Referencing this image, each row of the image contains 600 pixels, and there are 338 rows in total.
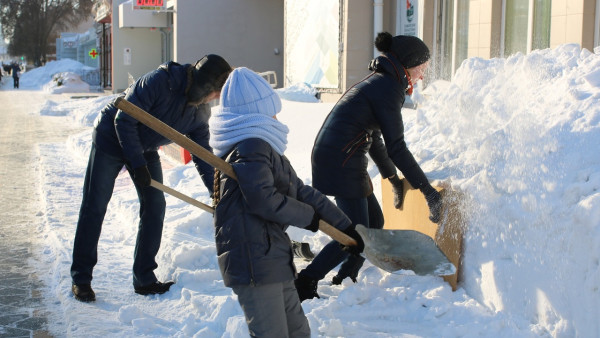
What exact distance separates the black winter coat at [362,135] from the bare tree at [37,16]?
70.6m

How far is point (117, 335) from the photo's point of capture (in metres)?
3.87

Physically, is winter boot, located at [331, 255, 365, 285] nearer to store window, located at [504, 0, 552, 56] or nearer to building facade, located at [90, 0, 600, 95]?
building facade, located at [90, 0, 600, 95]

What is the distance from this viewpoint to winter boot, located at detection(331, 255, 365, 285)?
4363mm

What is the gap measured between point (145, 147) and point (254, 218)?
6.04ft

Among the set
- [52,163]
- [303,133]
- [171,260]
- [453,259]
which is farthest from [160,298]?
[52,163]

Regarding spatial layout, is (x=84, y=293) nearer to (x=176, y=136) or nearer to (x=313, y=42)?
(x=176, y=136)

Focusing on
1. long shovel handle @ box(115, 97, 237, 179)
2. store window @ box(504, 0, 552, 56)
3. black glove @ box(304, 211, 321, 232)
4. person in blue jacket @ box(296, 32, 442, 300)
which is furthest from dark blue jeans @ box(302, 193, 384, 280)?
store window @ box(504, 0, 552, 56)

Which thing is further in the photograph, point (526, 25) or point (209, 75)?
point (526, 25)

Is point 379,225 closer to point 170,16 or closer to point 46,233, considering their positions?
point 46,233

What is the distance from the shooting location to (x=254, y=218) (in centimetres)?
276

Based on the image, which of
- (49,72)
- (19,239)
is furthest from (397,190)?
(49,72)

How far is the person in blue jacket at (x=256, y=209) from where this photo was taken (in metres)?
2.71

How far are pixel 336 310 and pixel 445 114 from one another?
5.51 ft

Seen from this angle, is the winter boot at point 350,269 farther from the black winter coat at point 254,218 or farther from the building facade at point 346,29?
the building facade at point 346,29
